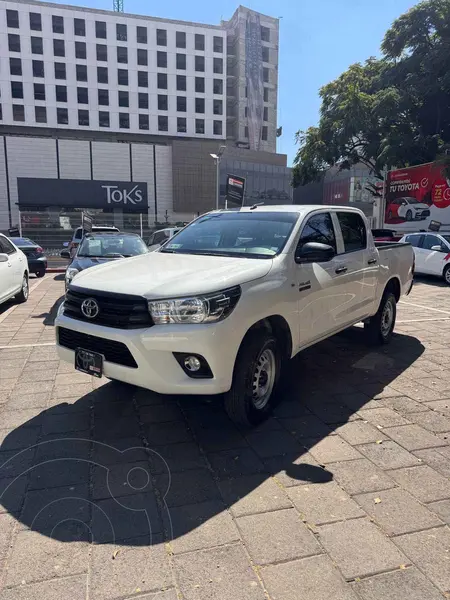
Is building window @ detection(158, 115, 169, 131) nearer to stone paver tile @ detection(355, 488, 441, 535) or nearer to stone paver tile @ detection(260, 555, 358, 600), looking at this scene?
stone paver tile @ detection(355, 488, 441, 535)

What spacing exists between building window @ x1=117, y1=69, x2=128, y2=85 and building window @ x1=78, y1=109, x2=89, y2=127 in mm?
6172

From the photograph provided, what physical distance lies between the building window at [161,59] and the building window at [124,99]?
20.1ft

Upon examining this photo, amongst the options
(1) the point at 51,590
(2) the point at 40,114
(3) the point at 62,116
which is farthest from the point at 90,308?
(2) the point at 40,114

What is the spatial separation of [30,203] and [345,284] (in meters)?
38.3

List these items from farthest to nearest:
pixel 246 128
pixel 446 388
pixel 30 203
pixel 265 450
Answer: pixel 246 128
pixel 30 203
pixel 446 388
pixel 265 450

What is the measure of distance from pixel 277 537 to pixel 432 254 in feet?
44.8

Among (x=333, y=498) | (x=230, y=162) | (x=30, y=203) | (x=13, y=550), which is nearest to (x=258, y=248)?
(x=333, y=498)

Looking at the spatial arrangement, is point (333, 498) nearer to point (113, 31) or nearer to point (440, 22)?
point (440, 22)

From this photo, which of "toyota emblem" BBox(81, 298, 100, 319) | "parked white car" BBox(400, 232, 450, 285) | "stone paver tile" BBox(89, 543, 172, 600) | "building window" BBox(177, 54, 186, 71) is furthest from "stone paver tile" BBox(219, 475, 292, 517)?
"building window" BBox(177, 54, 186, 71)

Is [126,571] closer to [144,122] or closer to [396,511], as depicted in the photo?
[396,511]

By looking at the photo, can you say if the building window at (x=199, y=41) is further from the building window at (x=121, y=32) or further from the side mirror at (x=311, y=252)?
the side mirror at (x=311, y=252)

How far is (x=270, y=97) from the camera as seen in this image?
222ft

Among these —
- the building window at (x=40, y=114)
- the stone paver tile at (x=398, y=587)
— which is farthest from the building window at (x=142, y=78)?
the stone paver tile at (x=398, y=587)

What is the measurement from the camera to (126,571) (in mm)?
2236
